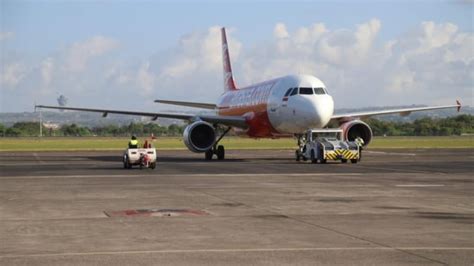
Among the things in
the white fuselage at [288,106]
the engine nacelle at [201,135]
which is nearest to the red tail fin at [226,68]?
the white fuselage at [288,106]

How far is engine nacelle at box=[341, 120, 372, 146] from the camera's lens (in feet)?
158

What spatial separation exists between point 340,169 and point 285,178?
6.60m

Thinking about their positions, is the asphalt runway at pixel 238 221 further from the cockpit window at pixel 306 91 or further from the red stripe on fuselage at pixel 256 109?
the red stripe on fuselage at pixel 256 109

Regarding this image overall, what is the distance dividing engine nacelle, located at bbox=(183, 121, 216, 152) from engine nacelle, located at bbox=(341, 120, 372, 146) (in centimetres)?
708

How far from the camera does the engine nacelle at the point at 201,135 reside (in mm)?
48344

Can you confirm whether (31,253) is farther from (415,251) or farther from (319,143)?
(319,143)

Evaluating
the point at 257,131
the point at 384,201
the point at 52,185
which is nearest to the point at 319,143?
the point at 257,131

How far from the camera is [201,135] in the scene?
49.0 metres

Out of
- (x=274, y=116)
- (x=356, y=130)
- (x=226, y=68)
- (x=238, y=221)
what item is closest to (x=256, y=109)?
(x=274, y=116)

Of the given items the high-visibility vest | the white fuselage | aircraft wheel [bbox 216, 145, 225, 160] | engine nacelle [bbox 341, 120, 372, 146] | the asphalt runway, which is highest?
the white fuselage

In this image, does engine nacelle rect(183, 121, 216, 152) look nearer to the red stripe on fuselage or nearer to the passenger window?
the red stripe on fuselage

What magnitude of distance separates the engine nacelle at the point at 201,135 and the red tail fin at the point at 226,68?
43.8 feet

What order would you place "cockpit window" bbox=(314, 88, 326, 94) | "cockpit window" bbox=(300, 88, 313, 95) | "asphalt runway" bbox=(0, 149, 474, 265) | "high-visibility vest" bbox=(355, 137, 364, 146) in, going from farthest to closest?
"high-visibility vest" bbox=(355, 137, 364, 146) → "cockpit window" bbox=(314, 88, 326, 94) → "cockpit window" bbox=(300, 88, 313, 95) → "asphalt runway" bbox=(0, 149, 474, 265)

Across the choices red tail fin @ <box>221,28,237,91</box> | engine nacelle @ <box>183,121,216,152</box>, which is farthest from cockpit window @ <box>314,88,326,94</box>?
red tail fin @ <box>221,28,237,91</box>
